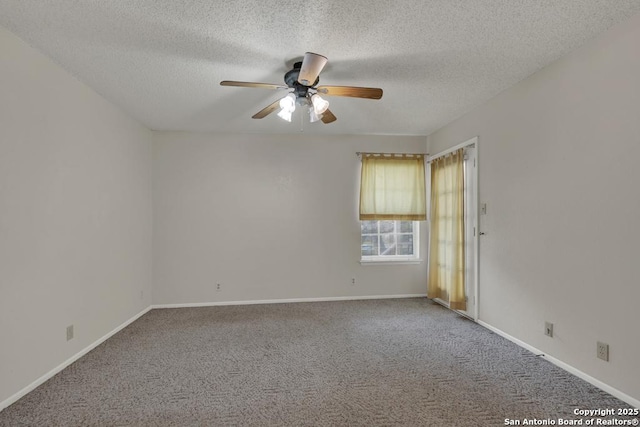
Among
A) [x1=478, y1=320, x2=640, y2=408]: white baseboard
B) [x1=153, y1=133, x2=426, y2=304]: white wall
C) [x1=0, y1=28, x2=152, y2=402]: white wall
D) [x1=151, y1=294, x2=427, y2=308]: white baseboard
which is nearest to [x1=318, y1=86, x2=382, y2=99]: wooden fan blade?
[x1=0, y1=28, x2=152, y2=402]: white wall

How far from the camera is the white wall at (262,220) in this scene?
4664 mm

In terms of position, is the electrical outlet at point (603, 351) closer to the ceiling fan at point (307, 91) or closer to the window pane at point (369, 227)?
the ceiling fan at point (307, 91)

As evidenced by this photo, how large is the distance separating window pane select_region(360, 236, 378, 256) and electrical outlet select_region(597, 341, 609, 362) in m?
2.99

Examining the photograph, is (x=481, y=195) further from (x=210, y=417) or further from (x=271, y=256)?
(x=210, y=417)

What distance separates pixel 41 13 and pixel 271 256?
3.50 metres

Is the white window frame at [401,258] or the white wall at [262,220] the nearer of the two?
the white wall at [262,220]

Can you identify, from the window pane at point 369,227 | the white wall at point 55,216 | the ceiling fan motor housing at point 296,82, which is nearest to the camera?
the white wall at point 55,216

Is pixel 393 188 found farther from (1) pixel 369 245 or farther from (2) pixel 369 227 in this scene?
(1) pixel 369 245

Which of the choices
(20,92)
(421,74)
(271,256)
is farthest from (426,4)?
(271,256)

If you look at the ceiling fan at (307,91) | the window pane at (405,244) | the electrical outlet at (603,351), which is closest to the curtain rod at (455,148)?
the window pane at (405,244)

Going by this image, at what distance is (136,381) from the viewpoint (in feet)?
8.20

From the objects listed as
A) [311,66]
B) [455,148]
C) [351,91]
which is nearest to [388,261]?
[455,148]

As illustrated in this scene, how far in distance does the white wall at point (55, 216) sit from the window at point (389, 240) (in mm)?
3208

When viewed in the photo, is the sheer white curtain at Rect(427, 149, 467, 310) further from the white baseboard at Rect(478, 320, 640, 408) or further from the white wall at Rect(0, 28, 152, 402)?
the white wall at Rect(0, 28, 152, 402)
